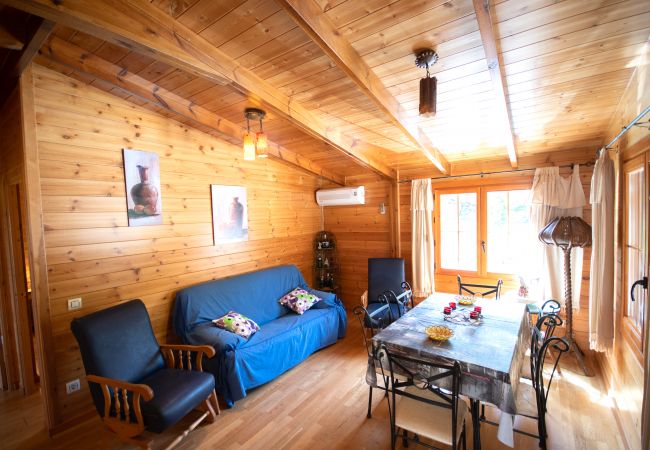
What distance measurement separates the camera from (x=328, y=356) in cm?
352

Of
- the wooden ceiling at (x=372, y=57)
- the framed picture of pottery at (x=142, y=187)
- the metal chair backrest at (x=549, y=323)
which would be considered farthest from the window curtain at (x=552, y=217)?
the framed picture of pottery at (x=142, y=187)

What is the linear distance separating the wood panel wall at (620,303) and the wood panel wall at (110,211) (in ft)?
12.0

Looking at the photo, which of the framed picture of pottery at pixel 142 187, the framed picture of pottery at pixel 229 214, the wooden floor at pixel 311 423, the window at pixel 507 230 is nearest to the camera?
the wooden floor at pixel 311 423

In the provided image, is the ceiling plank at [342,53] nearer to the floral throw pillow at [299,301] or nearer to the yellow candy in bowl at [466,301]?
the yellow candy in bowl at [466,301]

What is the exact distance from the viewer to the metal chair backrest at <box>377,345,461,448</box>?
1.62 meters

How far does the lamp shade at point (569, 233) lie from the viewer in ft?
9.57

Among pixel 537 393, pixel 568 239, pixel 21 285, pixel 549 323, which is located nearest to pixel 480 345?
pixel 537 393

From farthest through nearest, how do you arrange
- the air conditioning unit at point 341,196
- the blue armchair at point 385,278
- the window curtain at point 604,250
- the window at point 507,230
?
1. the air conditioning unit at point 341,196
2. the blue armchair at point 385,278
3. the window at point 507,230
4. the window curtain at point 604,250

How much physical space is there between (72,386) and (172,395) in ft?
3.54

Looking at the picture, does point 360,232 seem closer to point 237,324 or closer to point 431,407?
point 237,324

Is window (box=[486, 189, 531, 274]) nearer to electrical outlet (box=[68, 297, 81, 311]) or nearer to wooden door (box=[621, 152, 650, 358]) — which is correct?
wooden door (box=[621, 152, 650, 358])

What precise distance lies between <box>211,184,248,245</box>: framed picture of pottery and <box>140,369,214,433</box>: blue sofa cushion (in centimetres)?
156

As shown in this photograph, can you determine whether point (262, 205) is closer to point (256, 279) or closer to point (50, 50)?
point (256, 279)

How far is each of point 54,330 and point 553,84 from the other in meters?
4.25
